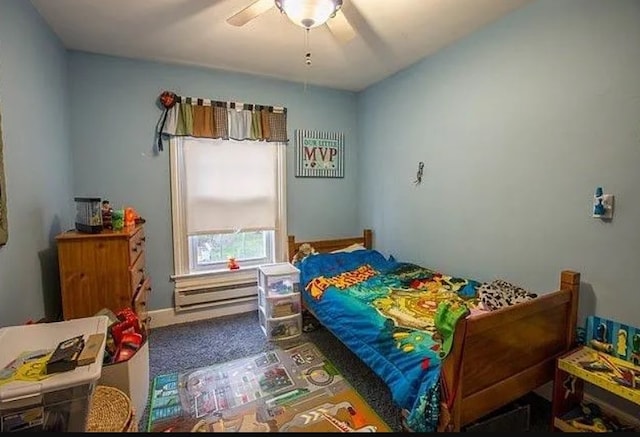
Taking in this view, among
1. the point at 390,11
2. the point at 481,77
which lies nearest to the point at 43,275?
the point at 390,11

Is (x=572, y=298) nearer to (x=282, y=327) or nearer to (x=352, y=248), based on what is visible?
(x=352, y=248)

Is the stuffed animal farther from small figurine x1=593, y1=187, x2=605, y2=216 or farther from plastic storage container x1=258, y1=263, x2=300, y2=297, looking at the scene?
small figurine x1=593, y1=187, x2=605, y2=216

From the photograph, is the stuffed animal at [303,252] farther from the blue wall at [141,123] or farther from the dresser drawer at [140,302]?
the dresser drawer at [140,302]

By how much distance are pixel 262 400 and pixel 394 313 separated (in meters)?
0.98

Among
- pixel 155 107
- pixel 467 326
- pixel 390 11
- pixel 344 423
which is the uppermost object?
pixel 390 11

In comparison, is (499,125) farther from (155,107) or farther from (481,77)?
(155,107)

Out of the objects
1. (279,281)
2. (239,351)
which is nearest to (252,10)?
(279,281)

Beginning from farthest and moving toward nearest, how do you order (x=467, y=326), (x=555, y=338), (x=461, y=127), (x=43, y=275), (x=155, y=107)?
(x=155, y=107), (x=461, y=127), (x=43, y=275), (x=555, y=338), (x=467, y=326)

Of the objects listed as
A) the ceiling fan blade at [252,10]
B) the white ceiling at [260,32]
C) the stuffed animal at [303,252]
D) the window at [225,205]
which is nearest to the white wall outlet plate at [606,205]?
the white ceiling at [260,32]

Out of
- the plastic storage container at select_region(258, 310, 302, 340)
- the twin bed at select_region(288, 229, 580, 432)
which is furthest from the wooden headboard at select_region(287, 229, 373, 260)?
the twin bed at select_region(288, 229, 580, 432)

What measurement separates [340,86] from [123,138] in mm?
2211

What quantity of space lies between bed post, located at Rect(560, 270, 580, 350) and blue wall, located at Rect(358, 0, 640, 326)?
0.33ft

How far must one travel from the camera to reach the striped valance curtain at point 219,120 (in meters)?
2.85

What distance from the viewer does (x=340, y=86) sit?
3.48 m
